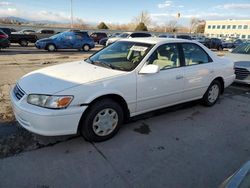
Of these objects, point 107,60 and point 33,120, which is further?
point 107,60

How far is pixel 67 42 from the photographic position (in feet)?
61.5

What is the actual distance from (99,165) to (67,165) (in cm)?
42

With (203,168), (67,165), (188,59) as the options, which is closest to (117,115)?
(67,165)

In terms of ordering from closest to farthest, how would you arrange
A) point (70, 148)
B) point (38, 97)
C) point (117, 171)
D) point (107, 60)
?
point (117, 171), point (38, 97), point (70, 148), point (107, 60)

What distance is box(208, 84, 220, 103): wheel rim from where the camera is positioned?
542 cm

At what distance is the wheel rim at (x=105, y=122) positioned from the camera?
11.7 feet

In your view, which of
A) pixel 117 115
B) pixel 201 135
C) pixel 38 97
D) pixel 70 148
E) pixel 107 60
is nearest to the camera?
pixel 38 97

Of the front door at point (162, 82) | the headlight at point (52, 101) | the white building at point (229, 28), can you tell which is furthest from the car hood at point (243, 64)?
the white building at point (229, 28)

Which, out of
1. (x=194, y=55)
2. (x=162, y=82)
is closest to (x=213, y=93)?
(x=194, y=55)

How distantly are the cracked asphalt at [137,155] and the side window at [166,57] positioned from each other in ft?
3.53

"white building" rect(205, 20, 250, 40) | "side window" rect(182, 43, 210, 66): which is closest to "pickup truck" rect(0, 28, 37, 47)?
"side window" rect(182, 43, 210, 66)

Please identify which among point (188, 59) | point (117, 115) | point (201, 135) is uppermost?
point (188, 59)

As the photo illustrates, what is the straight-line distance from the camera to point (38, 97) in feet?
10.5

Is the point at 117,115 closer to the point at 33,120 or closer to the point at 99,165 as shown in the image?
the point at 99,165
